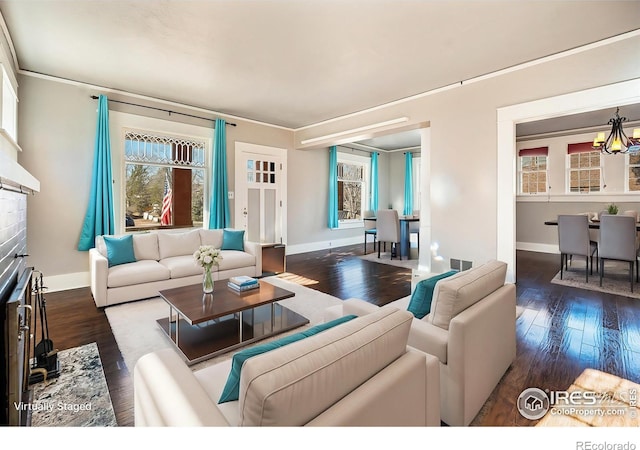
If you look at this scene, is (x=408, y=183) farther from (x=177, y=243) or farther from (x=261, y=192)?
(x=177, y=243)

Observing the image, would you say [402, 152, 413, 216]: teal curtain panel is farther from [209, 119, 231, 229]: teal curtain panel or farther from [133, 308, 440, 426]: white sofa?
[133, 308, 440, 426]: white sofa

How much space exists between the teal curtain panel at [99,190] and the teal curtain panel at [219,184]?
5.12 feet

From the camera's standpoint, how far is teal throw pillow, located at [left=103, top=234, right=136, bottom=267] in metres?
3.58

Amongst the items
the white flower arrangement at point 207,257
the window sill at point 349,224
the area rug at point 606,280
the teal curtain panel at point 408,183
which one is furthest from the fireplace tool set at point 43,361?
the teal curtain panel at point 408,183

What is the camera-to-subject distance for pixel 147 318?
296 cm

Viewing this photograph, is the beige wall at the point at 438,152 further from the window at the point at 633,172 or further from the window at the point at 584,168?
the window at the point at 633,172

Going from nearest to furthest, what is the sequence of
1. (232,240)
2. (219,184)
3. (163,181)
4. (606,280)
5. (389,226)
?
(606,280) → (232,240) → (163,181) → (219,184) → (389,226)

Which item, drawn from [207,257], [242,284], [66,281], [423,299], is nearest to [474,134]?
[423,299]

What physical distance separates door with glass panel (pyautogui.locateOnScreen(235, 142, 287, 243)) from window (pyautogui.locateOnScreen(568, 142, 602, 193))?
21.3ft

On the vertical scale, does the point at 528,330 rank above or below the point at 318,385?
below

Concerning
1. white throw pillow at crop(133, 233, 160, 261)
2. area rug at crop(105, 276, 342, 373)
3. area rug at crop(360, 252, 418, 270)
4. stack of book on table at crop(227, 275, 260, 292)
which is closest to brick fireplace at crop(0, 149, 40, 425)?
area rug at crop(105, 276, 342, 373)

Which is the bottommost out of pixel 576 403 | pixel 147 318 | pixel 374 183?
pixel 576 403

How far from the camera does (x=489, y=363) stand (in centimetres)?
172

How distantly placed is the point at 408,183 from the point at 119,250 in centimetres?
728
